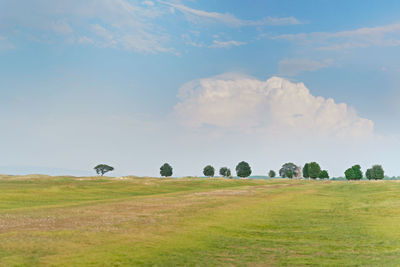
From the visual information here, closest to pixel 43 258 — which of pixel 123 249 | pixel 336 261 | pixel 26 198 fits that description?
pixel 123 249

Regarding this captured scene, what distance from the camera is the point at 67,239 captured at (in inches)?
818

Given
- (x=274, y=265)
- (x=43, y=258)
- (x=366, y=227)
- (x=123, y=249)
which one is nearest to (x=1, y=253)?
(x=43, y=258)

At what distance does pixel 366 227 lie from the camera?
28.2 meters

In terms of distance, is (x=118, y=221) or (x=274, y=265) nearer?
(x=274, y=265)

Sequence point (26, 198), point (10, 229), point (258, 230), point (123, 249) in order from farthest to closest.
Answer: point (26, 198) < point (258, 230) < point (10, 229) < point (123, 249)

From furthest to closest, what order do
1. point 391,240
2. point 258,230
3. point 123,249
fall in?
1. point 258,230
2. point 391,240
3. point 123,249

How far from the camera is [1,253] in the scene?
56.4 ft

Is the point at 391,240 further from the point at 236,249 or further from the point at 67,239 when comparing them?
the point at 67,239

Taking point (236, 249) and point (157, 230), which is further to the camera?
point (157, 230)

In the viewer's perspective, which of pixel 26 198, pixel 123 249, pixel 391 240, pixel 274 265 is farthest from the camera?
pixel 26 198

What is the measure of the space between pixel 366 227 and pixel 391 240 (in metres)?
5.60

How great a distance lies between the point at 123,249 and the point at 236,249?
641 centimetres

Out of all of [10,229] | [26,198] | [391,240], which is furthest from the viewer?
[26,198]

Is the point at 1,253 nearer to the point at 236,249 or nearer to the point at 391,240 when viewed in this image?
the point at 236,249
